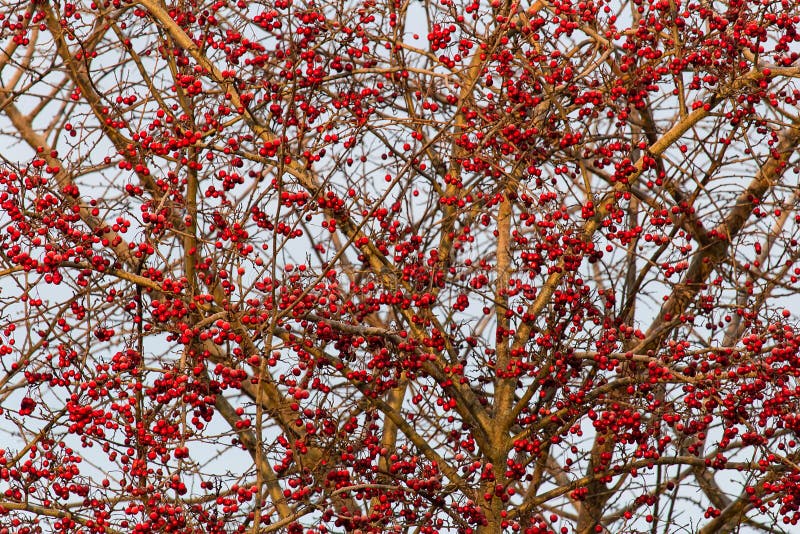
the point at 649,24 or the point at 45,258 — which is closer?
the point at 45,258

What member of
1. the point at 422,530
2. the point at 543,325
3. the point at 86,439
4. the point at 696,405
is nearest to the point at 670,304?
the point at 543,325

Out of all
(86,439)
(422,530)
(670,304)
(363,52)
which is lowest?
(422,530)

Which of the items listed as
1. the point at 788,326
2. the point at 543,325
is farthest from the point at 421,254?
the point at 788,326

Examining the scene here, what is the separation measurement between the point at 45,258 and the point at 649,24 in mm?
4616

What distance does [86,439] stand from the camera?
25.5 feet

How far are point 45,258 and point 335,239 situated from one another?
453 cm

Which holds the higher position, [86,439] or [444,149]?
[444,149]

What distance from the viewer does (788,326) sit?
793 cm

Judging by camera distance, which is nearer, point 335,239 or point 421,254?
point 421,254

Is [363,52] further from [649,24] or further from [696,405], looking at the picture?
[696,405]

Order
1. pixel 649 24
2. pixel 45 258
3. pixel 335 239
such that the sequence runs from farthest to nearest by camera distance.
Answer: pixel 335 239, pixel 649 24, pixel 45 258

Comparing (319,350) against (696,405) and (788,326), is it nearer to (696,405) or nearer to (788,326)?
(696,405)

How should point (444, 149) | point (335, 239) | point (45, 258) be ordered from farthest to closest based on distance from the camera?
point (335, 239) < point (444, 149) < point (45, 258)

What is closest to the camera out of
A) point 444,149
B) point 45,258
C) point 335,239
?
point 45,258
